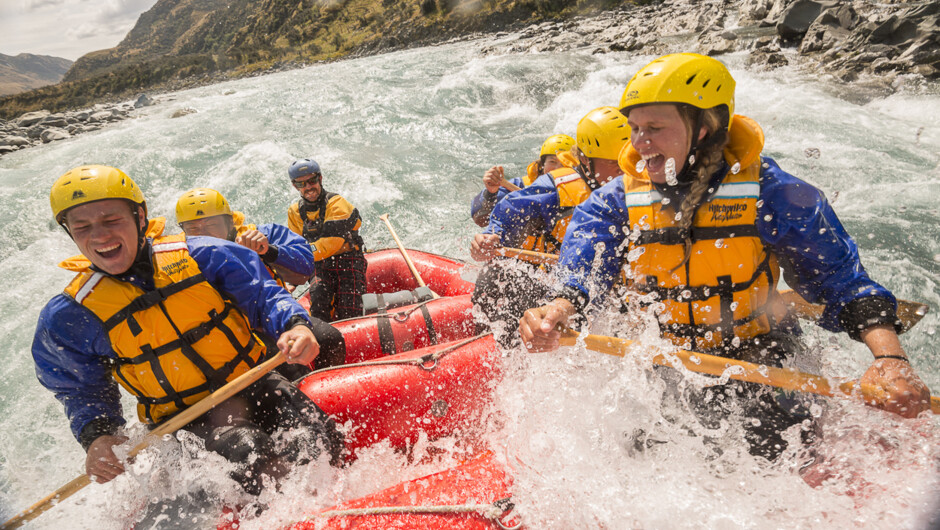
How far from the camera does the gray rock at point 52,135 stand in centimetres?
1901

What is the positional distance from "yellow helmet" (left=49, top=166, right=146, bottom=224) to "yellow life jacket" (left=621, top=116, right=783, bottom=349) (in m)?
2.41

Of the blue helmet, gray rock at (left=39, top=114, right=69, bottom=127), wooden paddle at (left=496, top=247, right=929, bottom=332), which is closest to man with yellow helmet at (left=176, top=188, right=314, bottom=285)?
the blue helmet

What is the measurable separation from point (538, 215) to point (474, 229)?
470 centimetres

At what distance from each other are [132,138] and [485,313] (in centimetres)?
1710

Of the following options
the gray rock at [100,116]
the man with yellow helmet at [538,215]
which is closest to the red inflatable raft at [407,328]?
the man with yellow helmet at [538,215]

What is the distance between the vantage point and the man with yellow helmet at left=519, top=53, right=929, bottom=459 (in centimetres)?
194

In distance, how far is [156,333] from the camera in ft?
8.32

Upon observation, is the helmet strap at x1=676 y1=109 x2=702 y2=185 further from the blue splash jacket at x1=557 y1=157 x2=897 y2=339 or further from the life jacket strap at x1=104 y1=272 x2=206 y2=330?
the life jacket strap at x1=104 y1=272 x2=206 y2=330

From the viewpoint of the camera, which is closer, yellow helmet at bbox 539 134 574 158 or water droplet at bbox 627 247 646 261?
water droplet at bbox 627 247 646 261

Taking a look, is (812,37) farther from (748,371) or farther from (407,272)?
(748,371)

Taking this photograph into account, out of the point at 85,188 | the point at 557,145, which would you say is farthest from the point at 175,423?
the point at 557,145

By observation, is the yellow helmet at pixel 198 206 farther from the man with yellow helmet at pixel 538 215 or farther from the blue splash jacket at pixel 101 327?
the man with yellow helmet at pixel 538 215

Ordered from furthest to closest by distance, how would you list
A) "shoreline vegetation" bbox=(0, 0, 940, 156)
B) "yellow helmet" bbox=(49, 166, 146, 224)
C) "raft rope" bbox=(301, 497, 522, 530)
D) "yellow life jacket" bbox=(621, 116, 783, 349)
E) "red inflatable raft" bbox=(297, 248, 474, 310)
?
"shoreline vegetation" bbox=(0, 0, 940, 156) < "red inflatable raft" bbox=(297, 248, 474, 310) < "yellow helmet" bbox=(49, 166, 146, 224) < "raft rope" bbox=(301, 497, 522, 530) < "yellow life jacket" bbox=(621, 116, 783, 349)

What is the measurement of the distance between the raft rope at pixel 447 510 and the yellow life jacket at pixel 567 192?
203cm
